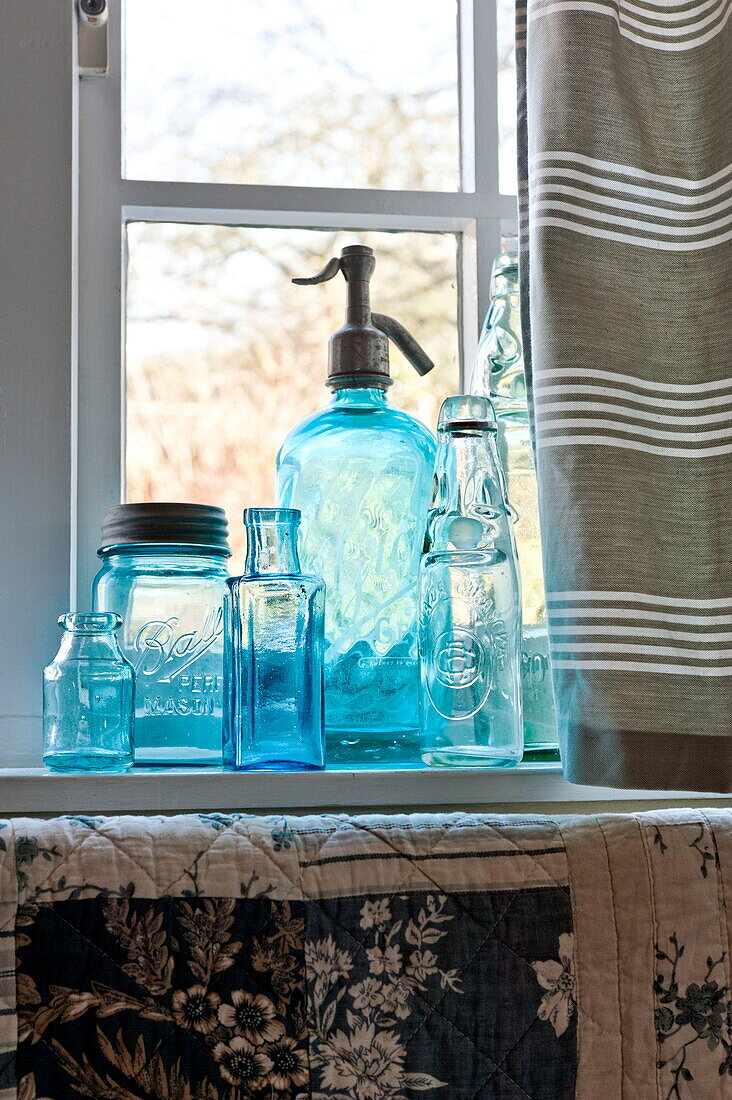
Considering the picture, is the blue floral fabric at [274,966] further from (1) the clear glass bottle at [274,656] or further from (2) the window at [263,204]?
(2) the window at [263,204]

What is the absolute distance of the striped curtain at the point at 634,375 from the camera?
2.59 ft

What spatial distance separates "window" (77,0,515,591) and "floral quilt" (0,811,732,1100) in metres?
0.40

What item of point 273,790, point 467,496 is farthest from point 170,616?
point 467,496

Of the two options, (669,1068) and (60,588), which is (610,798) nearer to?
(669,1068)

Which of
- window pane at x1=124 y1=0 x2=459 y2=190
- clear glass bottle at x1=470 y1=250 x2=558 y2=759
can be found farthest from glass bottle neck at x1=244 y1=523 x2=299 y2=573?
window pane at x1=124 y1=0 x2=459 y2=190

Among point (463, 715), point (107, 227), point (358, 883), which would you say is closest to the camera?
point (358, 883)

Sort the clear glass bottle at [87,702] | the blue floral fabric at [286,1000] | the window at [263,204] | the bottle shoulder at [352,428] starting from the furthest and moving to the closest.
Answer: the window at [263,204] → the bottle shoulder at [352,428] → the clear glass bottle at [87,702] → the blue floral fabric at [286,1000]

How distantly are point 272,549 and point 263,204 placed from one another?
1.30ft

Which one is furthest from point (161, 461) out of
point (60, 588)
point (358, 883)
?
point (358, 883)

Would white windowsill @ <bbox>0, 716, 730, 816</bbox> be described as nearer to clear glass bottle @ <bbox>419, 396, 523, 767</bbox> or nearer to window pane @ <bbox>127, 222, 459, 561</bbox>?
clear glass bottle @ <bbox>419, 396, 523, 767</bbox>

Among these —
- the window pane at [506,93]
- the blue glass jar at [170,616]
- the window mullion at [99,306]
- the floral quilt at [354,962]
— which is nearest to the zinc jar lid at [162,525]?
the blue glass jar at [170,616]

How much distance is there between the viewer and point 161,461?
1.07 m

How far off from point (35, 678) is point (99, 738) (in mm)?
127

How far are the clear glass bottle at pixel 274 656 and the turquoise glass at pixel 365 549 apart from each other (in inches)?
2.0
